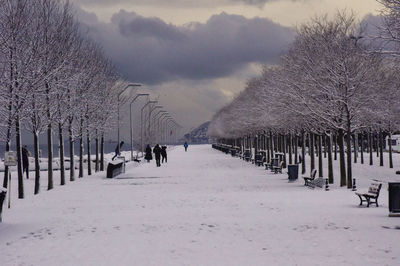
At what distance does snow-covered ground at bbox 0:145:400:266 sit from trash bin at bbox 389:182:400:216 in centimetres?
45

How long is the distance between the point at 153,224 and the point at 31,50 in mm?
10438

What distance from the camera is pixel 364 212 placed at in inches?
679

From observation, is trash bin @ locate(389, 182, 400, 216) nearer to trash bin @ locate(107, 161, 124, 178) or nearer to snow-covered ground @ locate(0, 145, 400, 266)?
snow-covered ground @ locate(0, 145, 400, 266)

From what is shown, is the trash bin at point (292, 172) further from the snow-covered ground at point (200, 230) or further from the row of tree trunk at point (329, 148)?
the snow-covered ground at point (200, 230)

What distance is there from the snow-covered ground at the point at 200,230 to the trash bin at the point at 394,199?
450 mm

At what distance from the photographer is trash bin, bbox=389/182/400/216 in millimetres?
16188

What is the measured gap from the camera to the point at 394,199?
16172 millimetres

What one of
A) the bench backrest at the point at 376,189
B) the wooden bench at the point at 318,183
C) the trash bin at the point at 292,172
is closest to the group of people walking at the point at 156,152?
the trash bin at the point at 292,172

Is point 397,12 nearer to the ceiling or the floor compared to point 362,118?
nearer to the ceiling

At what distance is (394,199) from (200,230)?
19.0 feet

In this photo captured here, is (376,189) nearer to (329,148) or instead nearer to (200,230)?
(200,230)

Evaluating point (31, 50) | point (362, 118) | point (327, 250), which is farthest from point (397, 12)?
point (31, 50)

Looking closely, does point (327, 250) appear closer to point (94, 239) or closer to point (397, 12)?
point (94, 239)

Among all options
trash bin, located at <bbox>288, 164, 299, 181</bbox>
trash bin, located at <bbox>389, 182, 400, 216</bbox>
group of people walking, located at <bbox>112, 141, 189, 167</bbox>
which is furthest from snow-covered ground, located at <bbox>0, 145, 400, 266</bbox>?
group of people walking, located at <bbox>112, 141, 189, 167</bbox>
